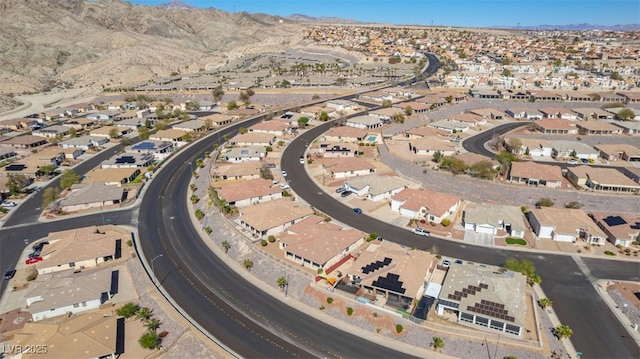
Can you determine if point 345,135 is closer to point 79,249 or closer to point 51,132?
point 79,249

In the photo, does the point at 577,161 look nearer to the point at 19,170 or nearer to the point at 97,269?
the point at 97,269

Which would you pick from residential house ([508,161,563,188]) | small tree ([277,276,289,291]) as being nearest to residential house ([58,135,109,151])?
small tree ([277,276,289,291])

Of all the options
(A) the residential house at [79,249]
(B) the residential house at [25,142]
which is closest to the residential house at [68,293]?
(A) the residential house at [79,249]

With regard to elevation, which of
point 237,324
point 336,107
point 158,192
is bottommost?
point 237,324

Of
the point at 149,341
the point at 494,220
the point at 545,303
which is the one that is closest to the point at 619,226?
the point at 494,220

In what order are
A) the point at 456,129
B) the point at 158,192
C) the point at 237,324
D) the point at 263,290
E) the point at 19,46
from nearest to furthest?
the point at 237,324 < the point at 263,290 < the point at 158,192 < the point at 456,129 < the point at 19,46

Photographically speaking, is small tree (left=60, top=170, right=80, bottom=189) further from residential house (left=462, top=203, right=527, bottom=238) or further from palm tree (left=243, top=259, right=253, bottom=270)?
residential house (left=462, top=203, right=527, bottom=238)

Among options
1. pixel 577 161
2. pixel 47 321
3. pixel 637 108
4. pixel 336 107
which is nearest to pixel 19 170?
pixel 47 321
